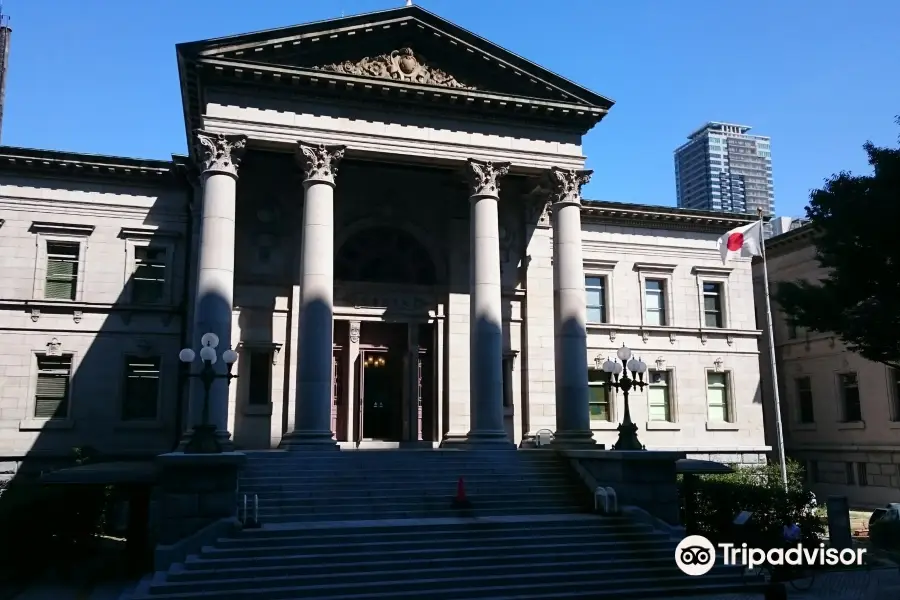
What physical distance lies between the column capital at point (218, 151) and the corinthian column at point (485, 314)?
24.8 feet

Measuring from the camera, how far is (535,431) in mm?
29250

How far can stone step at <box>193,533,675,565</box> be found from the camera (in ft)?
51.9

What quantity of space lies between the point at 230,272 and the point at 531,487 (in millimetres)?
10638

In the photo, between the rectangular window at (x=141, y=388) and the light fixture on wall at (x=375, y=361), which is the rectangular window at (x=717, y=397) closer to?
the light fixture on wall at (x=375, y=361)

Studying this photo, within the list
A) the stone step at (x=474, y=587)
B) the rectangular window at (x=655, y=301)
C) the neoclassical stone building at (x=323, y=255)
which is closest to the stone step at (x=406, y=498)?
the neoclassical stone building at (x=323, y=255)

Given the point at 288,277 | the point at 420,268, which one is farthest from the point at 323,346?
the point at 420,268

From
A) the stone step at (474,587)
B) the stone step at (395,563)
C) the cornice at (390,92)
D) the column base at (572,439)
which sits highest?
the cornice at (390,92)

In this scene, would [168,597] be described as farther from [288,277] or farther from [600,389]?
[600,389]

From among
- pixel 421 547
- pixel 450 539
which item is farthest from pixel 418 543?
pixel 450 539

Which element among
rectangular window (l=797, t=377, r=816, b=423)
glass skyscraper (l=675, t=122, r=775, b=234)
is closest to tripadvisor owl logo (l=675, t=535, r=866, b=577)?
rectangular window (l=797, t=377, r=816, b=423)

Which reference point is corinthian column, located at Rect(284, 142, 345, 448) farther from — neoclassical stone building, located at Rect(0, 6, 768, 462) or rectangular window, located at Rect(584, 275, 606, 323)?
rectangular window, located at Rect(584, 275, 606, 323)

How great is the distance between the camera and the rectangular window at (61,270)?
1111 inches

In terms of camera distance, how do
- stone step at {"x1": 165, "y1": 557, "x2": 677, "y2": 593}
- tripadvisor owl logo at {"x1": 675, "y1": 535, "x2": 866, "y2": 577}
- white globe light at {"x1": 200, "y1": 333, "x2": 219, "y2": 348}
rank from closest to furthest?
1. stone step at {"x1": 165, "y1": 557, "x2": 677, "y2": 593}
2. tripadvisor owl logo at {"x1": 675, "y1": 535, "x2": 866, "y2": 577}
3. white globe light at {"x1": 200, "y1": 333, "x2": 219, "y2": 348}

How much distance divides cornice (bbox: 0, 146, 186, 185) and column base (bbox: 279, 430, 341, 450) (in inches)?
495
